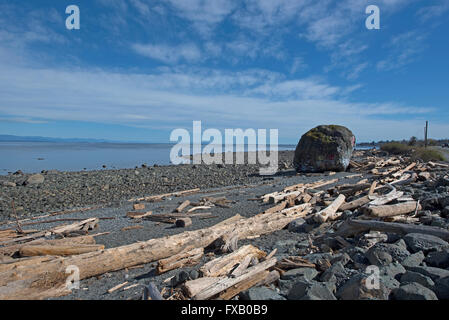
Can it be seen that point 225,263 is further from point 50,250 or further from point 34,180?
point 34,180

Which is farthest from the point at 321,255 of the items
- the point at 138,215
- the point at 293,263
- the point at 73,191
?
the point at 73,191

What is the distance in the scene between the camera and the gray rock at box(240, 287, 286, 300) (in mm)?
3536

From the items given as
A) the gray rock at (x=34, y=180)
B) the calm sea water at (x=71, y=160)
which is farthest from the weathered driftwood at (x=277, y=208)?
the calm sea water at (x=71, y=160)

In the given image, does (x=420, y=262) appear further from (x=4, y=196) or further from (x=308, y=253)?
(x=4, y=196)

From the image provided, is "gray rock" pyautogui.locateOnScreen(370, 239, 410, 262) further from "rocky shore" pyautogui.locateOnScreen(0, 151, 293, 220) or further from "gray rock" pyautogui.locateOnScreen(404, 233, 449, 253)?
"rocky shore" pyautogui.locateOnScreen(0, 151, 293, 220)

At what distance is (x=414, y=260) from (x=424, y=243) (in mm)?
691

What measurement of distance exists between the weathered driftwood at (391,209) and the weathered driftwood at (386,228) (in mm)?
742

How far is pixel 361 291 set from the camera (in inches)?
130

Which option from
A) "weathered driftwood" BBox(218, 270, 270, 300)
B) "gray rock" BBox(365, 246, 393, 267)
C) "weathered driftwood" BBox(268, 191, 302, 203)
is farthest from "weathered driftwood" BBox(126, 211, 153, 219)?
"gray rock" BBox(365, 246, 393, 267)

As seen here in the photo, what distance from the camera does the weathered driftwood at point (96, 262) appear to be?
411cm

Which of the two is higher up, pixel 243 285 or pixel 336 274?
pixel 336 274

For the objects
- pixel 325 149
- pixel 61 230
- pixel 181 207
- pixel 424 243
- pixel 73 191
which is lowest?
pixel 73 191

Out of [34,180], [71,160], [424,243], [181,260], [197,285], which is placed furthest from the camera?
[71,160]

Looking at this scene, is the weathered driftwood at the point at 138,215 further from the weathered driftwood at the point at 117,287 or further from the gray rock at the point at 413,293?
the gray rock at the point at 413,293
